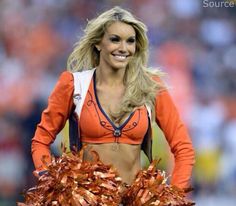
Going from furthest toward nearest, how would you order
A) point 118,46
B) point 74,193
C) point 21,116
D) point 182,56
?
point 182,56 < point 21,116 < point 118,46 < point 74,193

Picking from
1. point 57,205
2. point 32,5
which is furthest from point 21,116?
point 57,205

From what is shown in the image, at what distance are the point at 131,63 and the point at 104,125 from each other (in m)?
0.49

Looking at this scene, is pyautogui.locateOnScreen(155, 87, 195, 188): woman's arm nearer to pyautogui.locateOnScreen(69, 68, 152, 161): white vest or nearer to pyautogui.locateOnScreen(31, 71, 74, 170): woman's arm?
pyautogui.locateOnScreen(69, 68, 152, 161): white vest

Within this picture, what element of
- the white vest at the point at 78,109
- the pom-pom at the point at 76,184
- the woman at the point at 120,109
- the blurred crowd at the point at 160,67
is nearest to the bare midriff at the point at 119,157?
the woman at the point at 120,109

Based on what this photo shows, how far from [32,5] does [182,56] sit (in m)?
2.10

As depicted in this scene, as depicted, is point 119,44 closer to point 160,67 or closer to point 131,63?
point 131,63

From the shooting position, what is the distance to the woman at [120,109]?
5711 mm

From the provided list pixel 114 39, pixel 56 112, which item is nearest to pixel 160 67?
pixel 114 39

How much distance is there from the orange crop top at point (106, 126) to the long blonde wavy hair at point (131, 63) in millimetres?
57

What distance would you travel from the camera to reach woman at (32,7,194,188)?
5711 mm

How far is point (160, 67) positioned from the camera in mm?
10320

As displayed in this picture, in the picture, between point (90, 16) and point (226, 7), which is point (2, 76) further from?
point (226, 7)

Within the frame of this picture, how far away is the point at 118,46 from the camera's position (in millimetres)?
5746

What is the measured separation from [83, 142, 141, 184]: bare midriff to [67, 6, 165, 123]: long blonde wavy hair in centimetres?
18
